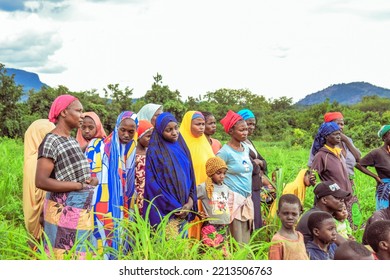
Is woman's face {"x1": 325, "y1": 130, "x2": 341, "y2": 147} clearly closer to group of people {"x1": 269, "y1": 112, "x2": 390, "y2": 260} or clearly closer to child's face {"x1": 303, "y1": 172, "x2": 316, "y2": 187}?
group of people {"x1": 269, "y1": 112, "x2": 390, "y2": 260}

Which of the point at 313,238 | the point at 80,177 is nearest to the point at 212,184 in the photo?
the point at 313,238

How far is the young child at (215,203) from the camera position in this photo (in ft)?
14.1

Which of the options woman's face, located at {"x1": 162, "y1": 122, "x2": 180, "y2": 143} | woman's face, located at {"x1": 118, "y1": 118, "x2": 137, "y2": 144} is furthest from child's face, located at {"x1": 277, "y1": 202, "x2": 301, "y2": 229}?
woman's face, located at {"x1": 118, "y1": 118, "x2": 137, "y2": 144}

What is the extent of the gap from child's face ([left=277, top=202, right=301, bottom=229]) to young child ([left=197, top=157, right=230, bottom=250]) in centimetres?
84

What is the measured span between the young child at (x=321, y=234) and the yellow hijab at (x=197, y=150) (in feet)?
4.48

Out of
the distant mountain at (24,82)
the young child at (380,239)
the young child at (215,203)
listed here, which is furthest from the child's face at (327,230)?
the distant mountain at (24,82)

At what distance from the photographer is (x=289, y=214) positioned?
3.52 m

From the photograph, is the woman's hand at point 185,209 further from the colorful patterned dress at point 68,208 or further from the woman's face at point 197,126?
the colorful patterned dress at point 68,208

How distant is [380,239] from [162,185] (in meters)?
1.60

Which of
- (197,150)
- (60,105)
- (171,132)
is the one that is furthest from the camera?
(197,150)

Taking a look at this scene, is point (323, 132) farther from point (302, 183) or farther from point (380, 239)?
point (380, 239)

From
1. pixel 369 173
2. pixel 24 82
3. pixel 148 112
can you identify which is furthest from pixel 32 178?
pixel 24 82

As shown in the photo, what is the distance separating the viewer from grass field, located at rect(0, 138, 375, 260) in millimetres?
3412

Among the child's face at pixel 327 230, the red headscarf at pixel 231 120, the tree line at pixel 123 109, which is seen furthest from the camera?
the tree line at pixel 123 109
